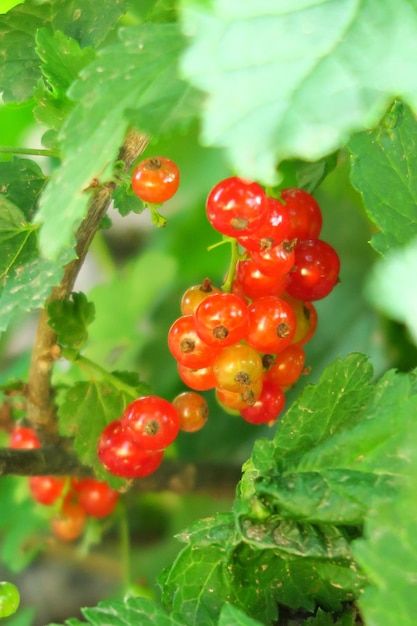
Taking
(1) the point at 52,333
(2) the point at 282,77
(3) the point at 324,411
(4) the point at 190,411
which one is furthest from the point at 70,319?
(2) the point at 282,77

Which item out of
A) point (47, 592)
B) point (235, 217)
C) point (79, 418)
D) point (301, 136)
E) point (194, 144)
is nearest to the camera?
point (301, 136)

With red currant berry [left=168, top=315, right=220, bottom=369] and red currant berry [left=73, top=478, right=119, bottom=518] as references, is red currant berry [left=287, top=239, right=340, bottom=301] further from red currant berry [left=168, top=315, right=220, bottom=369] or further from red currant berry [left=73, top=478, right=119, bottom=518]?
red currant berry [left=73, top=478, right=119, bottom=518]

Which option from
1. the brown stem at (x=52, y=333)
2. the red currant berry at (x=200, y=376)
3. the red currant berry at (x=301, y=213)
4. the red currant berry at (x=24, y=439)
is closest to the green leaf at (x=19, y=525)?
the red currant berry at (x=24, y=439)

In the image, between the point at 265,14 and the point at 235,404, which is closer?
the point at 265,14

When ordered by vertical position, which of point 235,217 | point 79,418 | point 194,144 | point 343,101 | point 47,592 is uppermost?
point 343,101

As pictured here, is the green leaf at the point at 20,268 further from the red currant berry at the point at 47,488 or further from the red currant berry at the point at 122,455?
the red currant berry at the point at 47,488

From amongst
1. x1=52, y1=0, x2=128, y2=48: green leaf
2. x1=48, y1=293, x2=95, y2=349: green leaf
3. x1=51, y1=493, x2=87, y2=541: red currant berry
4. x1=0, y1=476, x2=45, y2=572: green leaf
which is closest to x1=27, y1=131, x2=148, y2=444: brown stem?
x1=48, y1=293, x2=95, y2=349: green leaf

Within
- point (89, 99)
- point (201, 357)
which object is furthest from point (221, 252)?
point (89, 99)

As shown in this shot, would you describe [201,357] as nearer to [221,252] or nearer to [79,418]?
[79,418]
